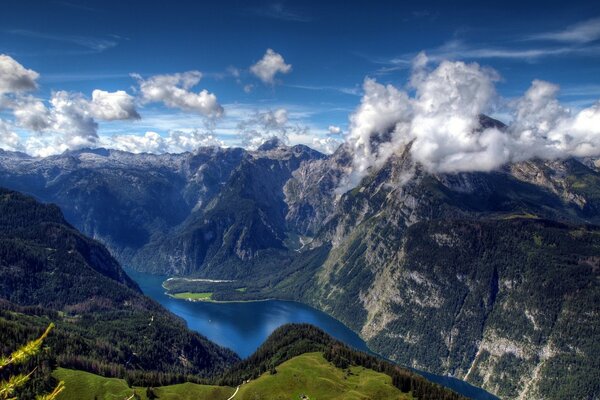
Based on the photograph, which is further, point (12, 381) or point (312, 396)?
point (312, 396)

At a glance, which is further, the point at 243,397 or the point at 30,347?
the point at 243,397

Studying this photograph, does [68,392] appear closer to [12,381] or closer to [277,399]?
[277,399]

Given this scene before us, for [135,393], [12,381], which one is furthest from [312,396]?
[12,381]

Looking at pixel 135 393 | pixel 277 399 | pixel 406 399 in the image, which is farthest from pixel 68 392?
pixel 406 399

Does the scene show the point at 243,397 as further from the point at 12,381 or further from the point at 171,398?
the point at 12,381

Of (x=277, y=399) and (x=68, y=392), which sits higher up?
(x=277, y=399)

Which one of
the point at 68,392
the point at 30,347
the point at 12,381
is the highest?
the point at 30,347

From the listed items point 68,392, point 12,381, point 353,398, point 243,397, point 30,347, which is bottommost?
point 68,392

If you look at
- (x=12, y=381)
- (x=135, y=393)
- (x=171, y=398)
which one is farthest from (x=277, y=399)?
(x=12, y=381)
